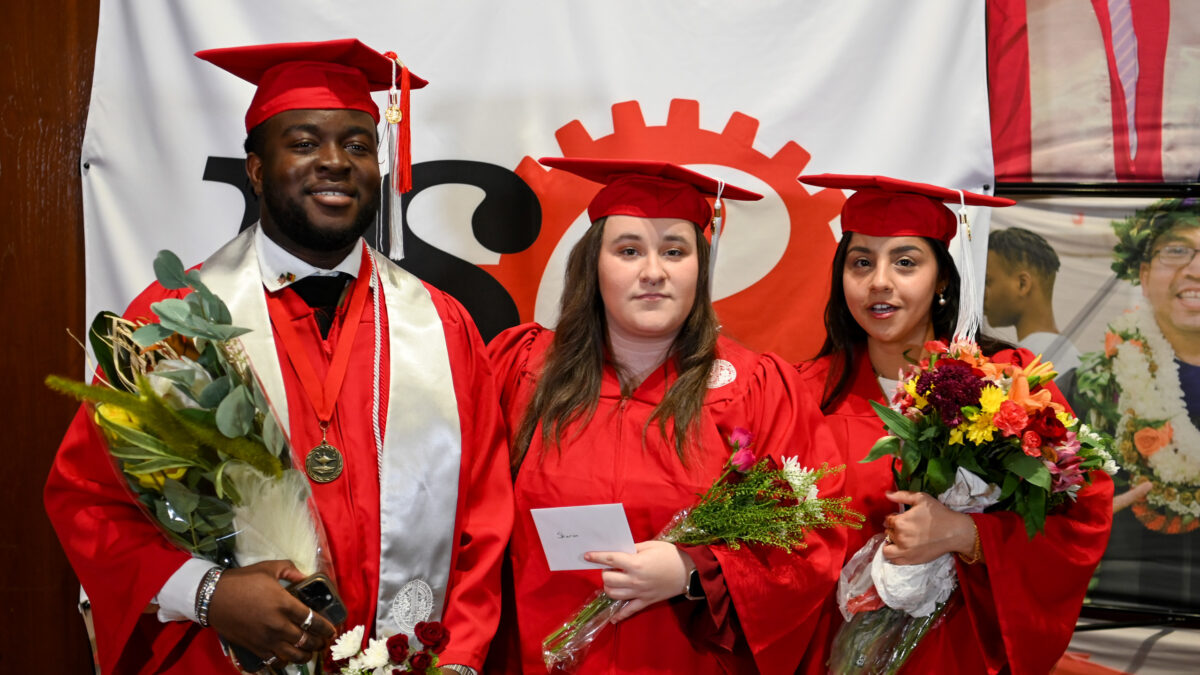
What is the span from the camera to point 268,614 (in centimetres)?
181

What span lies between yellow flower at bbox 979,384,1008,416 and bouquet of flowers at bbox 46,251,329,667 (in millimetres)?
1421

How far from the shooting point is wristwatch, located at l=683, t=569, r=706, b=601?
222 cm

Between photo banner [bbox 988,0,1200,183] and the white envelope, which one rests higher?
photo banner [bbox 988,0,1200,183]

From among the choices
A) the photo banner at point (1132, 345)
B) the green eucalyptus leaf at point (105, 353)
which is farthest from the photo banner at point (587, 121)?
the green eucalyptus leaf at point (105, 353)

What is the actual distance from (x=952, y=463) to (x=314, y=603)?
142cm

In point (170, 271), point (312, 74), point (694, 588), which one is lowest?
point (694, 588)

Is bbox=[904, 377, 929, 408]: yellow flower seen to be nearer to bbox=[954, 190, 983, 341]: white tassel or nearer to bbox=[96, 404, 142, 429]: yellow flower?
bbox=[954, 190, 983, 341]: white tassel

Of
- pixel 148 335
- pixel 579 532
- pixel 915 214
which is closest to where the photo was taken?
pixel 148 335

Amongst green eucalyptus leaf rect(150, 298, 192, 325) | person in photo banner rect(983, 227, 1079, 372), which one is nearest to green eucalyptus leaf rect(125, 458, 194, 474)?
green eucalyptus leaf rect(150, 298, 192, 325)

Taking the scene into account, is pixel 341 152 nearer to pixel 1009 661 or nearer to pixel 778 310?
pixel 778 310

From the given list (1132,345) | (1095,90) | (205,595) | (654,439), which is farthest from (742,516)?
(1095,90)

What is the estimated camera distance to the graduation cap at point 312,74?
2.16 meters

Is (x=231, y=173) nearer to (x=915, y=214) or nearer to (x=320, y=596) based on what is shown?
(x=320, y=596)

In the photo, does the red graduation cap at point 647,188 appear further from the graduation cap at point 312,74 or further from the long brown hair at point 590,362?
the graduation cap at point 312,74
